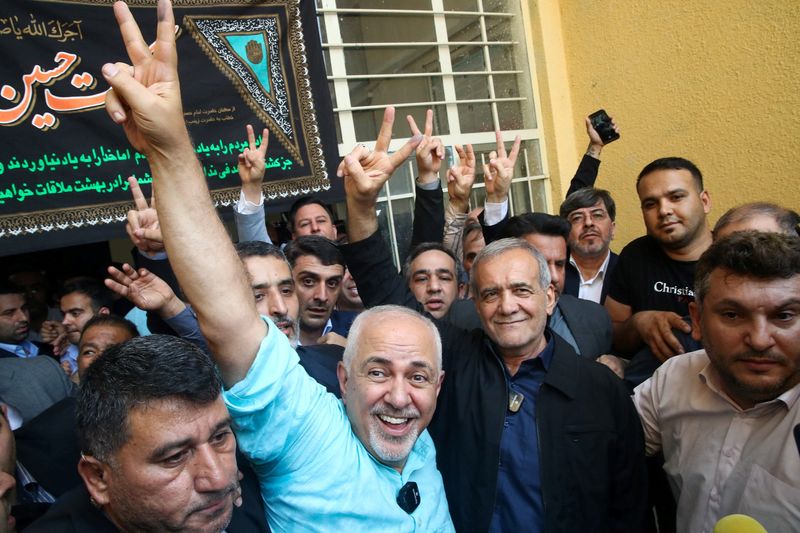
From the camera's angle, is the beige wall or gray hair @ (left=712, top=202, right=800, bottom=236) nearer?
gray hair @ (left=712, top=202, right=800, bottom=236)

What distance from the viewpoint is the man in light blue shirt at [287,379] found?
1.16 m

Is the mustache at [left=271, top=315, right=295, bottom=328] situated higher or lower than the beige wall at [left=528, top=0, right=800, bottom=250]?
lower

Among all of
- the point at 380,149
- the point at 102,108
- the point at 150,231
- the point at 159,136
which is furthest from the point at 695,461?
the point at 102,108

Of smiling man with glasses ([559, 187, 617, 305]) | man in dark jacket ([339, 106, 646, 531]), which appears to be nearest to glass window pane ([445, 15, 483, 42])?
smiling man with glasses ([559, 187, 617, 305])

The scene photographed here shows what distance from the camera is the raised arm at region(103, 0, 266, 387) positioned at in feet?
3.66

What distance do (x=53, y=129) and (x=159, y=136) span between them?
2.42 meters

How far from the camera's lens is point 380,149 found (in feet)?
6.77

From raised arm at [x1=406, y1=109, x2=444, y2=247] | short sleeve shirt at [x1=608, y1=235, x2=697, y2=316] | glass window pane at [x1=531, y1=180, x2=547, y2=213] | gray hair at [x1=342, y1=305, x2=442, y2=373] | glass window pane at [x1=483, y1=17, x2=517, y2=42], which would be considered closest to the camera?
gray hair at [x1=342, y1=305, x2=442, y2=373]

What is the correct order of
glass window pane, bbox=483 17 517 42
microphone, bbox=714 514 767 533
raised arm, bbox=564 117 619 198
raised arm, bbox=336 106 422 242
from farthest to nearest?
glass window pane, bbox=483 17 517 42 < raised arm, bbox=564 117 619 198 < raised arm, bbox=336 106 422 242 < microphone, bbox=714 514 767 533

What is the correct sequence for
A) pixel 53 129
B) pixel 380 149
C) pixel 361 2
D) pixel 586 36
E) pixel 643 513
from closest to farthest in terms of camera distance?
pixel 643 513 → pixel 380 149 → pixel 53 129 → pixel 361 2 → pixel 586 36

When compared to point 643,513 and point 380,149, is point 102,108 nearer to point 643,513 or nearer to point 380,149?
point 380,149

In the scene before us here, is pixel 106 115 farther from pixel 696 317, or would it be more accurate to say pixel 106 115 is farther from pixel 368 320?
pixel 696 317

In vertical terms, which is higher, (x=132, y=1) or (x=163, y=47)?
(x=132, y=1)

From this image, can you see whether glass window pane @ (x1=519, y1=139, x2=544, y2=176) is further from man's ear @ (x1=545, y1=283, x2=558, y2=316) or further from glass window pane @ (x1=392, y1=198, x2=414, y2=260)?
man's ear @ (x1=545, y1=283, x2=558, y2=316)
